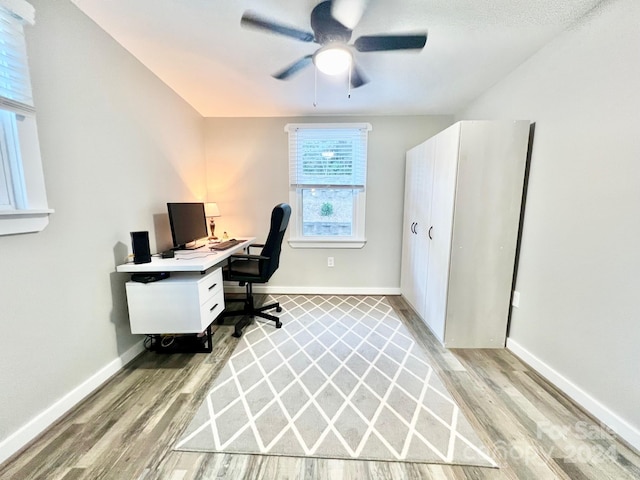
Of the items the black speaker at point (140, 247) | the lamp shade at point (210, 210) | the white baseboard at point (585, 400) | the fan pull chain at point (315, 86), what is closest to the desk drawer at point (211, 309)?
the black speaker at point (140, 247)

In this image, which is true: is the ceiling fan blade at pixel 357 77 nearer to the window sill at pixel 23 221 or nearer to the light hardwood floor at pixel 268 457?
the window sill at pixel 23 221

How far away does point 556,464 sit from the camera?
1080 millimetres

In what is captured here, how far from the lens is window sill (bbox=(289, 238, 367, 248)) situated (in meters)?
3.09

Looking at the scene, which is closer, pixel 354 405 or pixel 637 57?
pixel 637 57

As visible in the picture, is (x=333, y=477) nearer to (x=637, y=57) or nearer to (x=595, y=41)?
(x=637, y=57)

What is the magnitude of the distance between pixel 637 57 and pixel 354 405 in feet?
7.75

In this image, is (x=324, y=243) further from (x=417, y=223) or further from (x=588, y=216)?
(x=588, y=216)

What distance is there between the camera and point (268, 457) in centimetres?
112

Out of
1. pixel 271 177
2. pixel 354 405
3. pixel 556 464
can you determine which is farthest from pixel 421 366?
pixel 271 177

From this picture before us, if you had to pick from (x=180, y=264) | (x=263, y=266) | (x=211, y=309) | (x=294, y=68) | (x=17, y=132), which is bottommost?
(x=211, y=309)

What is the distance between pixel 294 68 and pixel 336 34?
1.55 ft

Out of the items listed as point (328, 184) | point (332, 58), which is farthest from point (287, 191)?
point (332, 58)

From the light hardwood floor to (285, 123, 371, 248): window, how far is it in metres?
1.86

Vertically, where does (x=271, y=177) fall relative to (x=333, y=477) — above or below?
above
